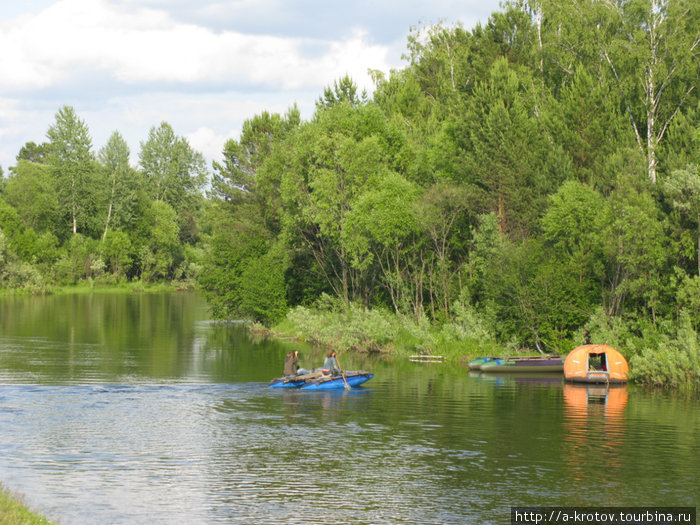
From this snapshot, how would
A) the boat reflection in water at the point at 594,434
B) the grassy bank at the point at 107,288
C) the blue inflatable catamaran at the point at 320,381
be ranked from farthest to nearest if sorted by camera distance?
the grassy bank at the point at 107,288
the blue inflatable catamaran at the point at 320,381
the boat reflection in water at the point at 594,434

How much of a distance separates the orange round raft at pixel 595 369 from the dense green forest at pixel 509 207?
78cm

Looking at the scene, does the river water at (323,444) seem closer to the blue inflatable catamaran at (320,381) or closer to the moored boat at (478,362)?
the blue inflatable catamaran at (320,381)

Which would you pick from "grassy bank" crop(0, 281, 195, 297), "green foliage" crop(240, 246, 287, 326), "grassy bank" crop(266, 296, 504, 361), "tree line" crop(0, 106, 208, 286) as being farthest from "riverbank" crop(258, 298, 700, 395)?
"tree line" crop(0, 106, 208, 286)

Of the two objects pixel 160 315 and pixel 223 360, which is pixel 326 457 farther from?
pixel 160 315

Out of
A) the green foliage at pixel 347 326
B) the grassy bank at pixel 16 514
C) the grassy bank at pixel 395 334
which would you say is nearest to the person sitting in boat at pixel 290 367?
the grassy bank at pixel 395 334

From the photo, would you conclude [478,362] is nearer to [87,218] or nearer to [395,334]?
[395,334]

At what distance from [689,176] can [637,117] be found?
565 inches

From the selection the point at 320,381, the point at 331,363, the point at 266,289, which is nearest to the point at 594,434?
the point at 320,381

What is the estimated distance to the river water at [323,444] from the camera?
71.1 ft

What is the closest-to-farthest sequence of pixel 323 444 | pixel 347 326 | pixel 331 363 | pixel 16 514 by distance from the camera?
pixel 16 514, pixel 323 444, pixel 331 363, pixel 347 326

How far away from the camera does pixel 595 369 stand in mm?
44781

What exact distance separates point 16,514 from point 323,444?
509 inches

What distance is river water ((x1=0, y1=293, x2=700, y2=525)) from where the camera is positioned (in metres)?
21.7

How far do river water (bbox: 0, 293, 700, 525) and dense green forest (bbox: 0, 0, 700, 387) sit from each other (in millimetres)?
5734
